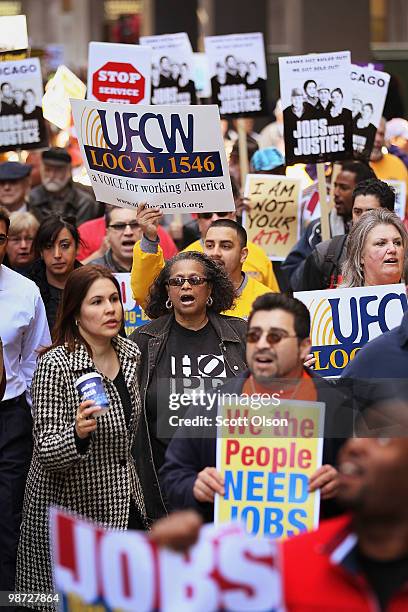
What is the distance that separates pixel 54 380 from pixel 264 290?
2.13 metres

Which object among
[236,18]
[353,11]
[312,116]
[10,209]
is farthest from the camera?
[236,18]

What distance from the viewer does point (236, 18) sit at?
26812 mm

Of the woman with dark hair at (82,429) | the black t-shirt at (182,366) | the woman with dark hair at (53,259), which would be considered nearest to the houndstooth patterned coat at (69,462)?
the woman with dark hair at (82,429)

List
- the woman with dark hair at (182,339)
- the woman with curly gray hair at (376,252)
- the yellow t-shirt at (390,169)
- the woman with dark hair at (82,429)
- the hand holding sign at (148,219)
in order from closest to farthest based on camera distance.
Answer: the woman with dark hair at (82,429), the woman with dark hair at (182,339), the woman with curly gray hair at (376,252), the hand holding sign at (148,219), the yellow t-shirt at (390,169)

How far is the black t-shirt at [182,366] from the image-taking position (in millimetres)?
6488

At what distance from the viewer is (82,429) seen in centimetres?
596

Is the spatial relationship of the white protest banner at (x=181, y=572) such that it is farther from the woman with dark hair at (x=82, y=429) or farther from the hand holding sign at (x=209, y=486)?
the woman with dark hair at (x=82, y=429)

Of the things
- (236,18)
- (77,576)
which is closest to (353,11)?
(236,18)

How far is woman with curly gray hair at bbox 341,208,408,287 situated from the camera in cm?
740

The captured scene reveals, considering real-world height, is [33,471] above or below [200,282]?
below

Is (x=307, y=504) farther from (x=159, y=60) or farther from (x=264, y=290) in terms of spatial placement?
(x=159, y=60)

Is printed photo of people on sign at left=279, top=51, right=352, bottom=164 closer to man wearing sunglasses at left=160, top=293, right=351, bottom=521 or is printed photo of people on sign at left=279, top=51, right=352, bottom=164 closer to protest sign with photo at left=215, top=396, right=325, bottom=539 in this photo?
man wearing sunglasses at left=160, top=293, right=351, bottom=521

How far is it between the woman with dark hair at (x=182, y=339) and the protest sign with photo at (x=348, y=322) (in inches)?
18.5

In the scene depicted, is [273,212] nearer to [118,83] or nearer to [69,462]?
[118,83]
